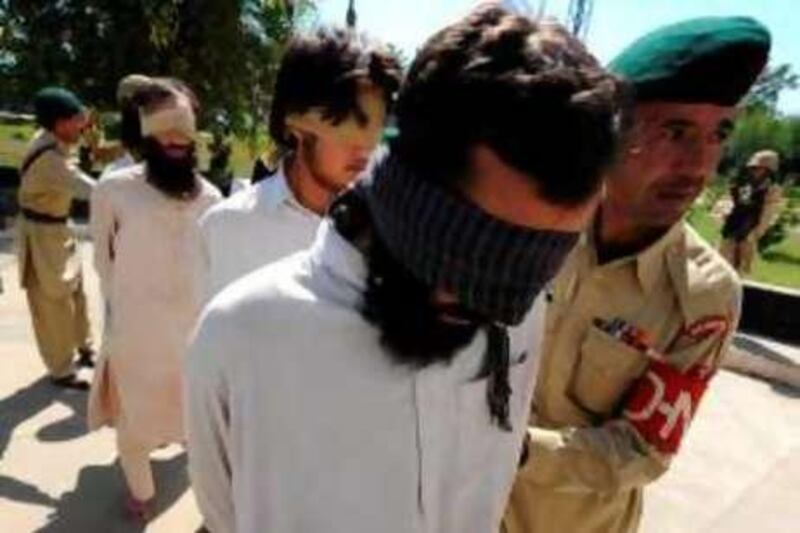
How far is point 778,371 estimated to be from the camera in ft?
24.9

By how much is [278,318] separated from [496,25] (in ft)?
1.39

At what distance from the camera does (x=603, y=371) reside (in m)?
1.93

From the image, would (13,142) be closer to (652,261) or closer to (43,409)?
(43,409)

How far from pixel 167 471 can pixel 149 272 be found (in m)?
1.19

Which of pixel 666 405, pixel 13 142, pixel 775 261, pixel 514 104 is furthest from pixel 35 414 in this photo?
pixel 13 142

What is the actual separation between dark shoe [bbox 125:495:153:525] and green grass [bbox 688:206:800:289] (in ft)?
24.7

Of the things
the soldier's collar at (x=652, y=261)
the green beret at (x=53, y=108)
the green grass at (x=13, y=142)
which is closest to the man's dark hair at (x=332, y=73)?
the soldier's collar at (x=652, y=261)

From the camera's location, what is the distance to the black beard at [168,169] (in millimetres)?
3648

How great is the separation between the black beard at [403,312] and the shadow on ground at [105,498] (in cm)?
303

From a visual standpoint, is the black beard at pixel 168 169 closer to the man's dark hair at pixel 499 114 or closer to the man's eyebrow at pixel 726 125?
the man's eyebrow at pixel 726 125

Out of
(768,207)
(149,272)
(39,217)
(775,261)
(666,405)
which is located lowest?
(775,261)

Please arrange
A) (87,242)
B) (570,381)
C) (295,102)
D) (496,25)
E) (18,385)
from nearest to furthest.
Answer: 1. (496,25)
2. (570,381)
3. (295,102)
4. (18,385)
5. (87,242)

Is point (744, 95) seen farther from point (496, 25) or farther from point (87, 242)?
point (87, 242)

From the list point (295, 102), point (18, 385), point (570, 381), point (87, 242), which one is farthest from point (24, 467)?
point (87, 242)
